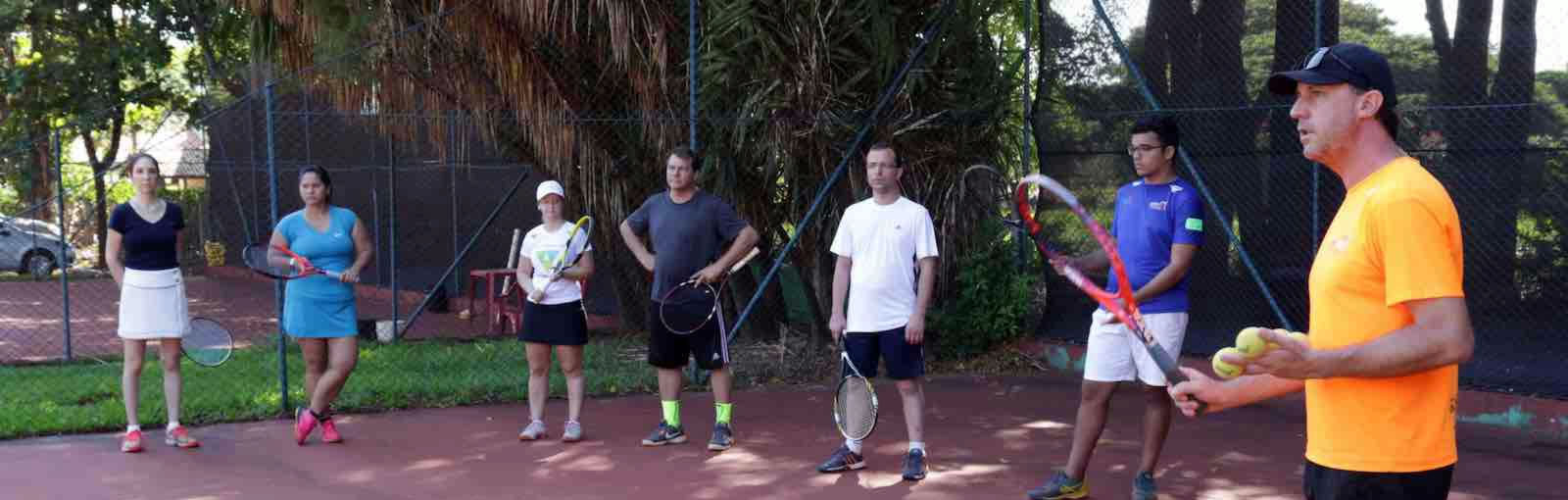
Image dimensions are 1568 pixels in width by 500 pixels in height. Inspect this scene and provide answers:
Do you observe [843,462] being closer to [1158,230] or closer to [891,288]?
[891,288]

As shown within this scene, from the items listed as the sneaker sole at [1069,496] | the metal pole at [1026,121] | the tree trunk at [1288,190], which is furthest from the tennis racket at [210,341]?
the tree trunk at [1288,190]

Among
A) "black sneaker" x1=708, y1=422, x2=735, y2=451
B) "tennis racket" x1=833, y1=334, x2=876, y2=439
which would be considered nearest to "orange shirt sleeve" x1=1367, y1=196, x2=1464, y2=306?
"tennis racket" x1=833, y1=334, x2=876, y2=439

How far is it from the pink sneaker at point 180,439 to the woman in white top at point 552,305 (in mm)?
1715

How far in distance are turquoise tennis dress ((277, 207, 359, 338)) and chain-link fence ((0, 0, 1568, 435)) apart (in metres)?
0.92

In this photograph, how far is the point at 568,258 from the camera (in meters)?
7.49

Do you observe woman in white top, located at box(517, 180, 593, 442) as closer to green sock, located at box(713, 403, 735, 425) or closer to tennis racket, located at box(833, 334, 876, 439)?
green sock, located at box(713, 403, 735, 425)

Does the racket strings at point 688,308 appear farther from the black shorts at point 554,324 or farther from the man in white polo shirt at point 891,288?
the man in white polo shirt at point 891,288

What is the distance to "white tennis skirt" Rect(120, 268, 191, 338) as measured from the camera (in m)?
7.30

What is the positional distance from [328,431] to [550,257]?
154 cm

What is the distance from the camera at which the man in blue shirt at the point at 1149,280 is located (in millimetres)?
5809

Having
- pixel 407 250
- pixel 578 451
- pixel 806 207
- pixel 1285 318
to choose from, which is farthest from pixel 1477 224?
pixel 407 250

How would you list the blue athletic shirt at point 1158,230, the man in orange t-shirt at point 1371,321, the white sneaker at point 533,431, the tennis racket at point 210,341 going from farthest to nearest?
1. the tennis racket at point 210,341
2. the white sneaker at point 533,431
3. the blue athletic shirt at point 1158,230
4. the man in orange t-shirt at point 1371,321

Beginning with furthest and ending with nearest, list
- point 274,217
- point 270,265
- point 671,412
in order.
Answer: point 274,217 → point 270,265 → point 671,412

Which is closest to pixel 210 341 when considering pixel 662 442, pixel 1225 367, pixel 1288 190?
pixel 662 442
